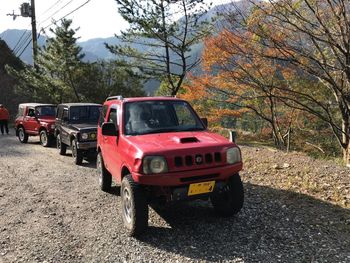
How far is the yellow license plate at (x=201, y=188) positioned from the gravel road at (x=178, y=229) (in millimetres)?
624

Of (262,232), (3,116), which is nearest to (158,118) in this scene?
(262,232)

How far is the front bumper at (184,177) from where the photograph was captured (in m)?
4.55

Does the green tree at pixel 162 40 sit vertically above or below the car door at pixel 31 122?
above

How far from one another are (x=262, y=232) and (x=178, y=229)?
3.86ft

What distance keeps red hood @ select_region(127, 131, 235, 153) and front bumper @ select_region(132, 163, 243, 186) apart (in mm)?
307

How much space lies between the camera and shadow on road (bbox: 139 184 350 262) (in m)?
4.34

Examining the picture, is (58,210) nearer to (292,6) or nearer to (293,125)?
(292,6)

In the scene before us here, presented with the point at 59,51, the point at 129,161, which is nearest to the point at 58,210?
the point at 129,161

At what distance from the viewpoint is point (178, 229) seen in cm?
516

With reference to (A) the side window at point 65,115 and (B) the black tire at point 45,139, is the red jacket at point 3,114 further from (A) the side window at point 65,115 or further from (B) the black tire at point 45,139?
(A) the side window at point 65,115

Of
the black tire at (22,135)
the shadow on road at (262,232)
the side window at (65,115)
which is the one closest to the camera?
the shadow on road at (262,232)

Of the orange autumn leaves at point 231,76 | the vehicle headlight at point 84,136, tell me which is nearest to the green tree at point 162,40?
the orange autumn leaves at point 231,76

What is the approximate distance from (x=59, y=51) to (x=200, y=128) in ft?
63.9

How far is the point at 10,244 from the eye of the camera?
496 cm
